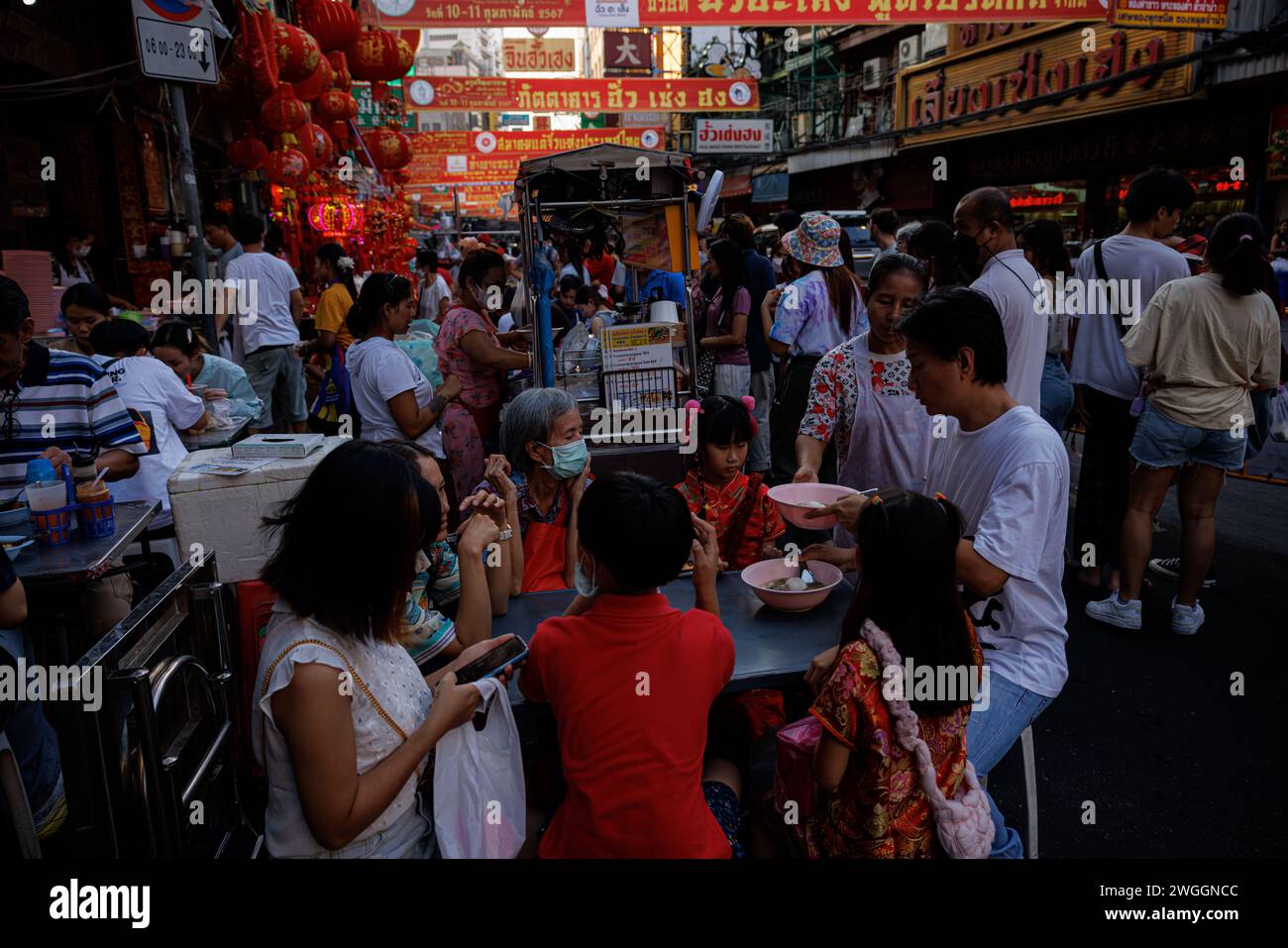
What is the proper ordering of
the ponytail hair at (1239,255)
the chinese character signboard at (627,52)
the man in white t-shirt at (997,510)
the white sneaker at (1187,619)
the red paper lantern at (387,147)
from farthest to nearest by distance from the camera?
the chinese character signboard at (627,52) < the red paper lantern at (387,147) < the white sneaker at (1187,619) < the ponytail hair at (1239,255) < the man in white t-shirt at (997,510)

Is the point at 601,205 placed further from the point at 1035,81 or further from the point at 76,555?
the point at 1035,81

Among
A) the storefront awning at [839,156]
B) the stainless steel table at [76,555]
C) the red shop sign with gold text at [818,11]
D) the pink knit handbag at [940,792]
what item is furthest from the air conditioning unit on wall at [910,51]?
the pink knit handbag at [940,792]

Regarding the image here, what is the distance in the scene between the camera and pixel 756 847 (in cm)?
228

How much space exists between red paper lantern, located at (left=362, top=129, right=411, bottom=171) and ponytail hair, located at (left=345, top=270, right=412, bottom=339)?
11.1 meters

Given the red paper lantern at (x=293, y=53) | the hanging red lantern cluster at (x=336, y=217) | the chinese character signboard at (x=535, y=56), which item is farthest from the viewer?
the chinese character signboard at (x=535, y=56)

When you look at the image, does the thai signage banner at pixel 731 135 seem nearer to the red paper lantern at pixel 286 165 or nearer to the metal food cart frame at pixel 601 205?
the red paper lantern at pixel 286 165

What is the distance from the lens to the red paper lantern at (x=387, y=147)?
14508 mm

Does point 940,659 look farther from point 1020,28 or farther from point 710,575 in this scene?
point 1020,28

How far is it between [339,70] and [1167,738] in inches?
452

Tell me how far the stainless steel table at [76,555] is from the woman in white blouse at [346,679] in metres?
1.08

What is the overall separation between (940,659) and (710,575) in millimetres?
740

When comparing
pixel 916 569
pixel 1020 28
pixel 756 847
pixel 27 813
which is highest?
pixel 1020 28

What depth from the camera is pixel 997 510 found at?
2277 mm
